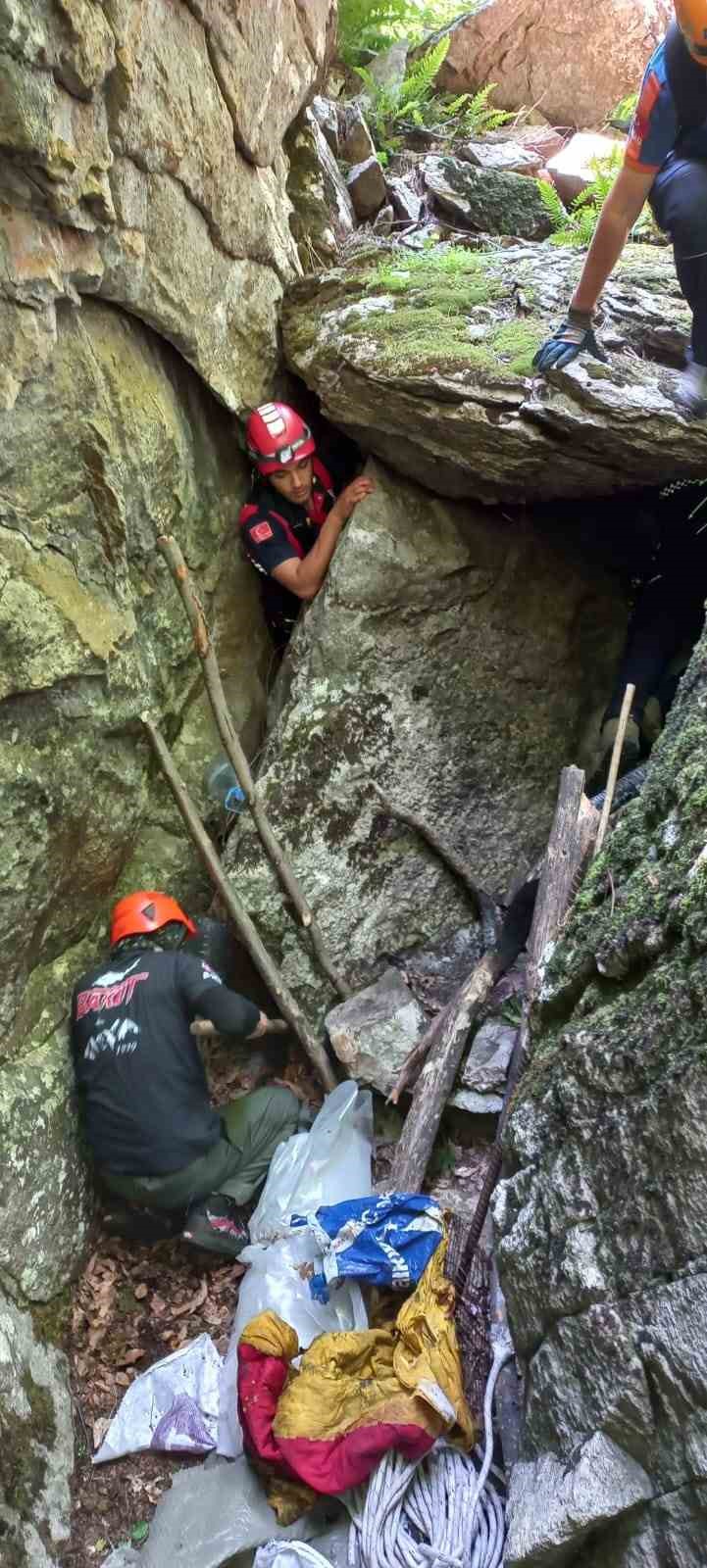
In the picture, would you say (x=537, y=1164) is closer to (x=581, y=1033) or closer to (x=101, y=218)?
(x=581, y=1033)

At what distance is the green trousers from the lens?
417cm

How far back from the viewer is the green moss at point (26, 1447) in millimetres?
3227

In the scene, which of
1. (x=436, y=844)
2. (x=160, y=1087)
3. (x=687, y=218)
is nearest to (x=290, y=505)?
(x=436, y=844)

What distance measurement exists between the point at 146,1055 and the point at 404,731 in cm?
227

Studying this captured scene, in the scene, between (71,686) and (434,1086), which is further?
(434,1086)

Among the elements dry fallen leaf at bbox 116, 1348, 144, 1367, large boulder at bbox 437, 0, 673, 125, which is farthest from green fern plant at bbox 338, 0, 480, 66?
dry fallen leaf at bbox 116, 1348, 144, 1367

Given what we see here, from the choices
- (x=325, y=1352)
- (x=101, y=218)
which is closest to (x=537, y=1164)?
(x=325, y=1352)

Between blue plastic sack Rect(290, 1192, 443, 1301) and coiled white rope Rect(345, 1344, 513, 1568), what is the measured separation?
1.71ft

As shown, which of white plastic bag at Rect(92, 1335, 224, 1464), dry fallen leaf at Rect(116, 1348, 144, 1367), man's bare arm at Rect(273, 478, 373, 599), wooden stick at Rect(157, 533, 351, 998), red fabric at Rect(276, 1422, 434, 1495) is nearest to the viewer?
red fabric at Rect(276, 1422, 434, 1495)

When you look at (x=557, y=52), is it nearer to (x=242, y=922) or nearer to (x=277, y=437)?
(x=277, y=437)

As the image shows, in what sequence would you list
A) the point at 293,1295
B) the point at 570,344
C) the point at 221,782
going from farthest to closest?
the point at 221,782 → the point at 570,344 → the point at 293,1295

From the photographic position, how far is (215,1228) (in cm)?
413

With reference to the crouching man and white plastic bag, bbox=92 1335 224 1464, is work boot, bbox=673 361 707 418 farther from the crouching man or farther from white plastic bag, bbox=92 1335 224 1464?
white plastic bag, bbox=92 1335 224 1464

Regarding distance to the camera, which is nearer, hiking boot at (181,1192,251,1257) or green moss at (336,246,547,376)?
hiking boot at (181,1192,251,1257)
